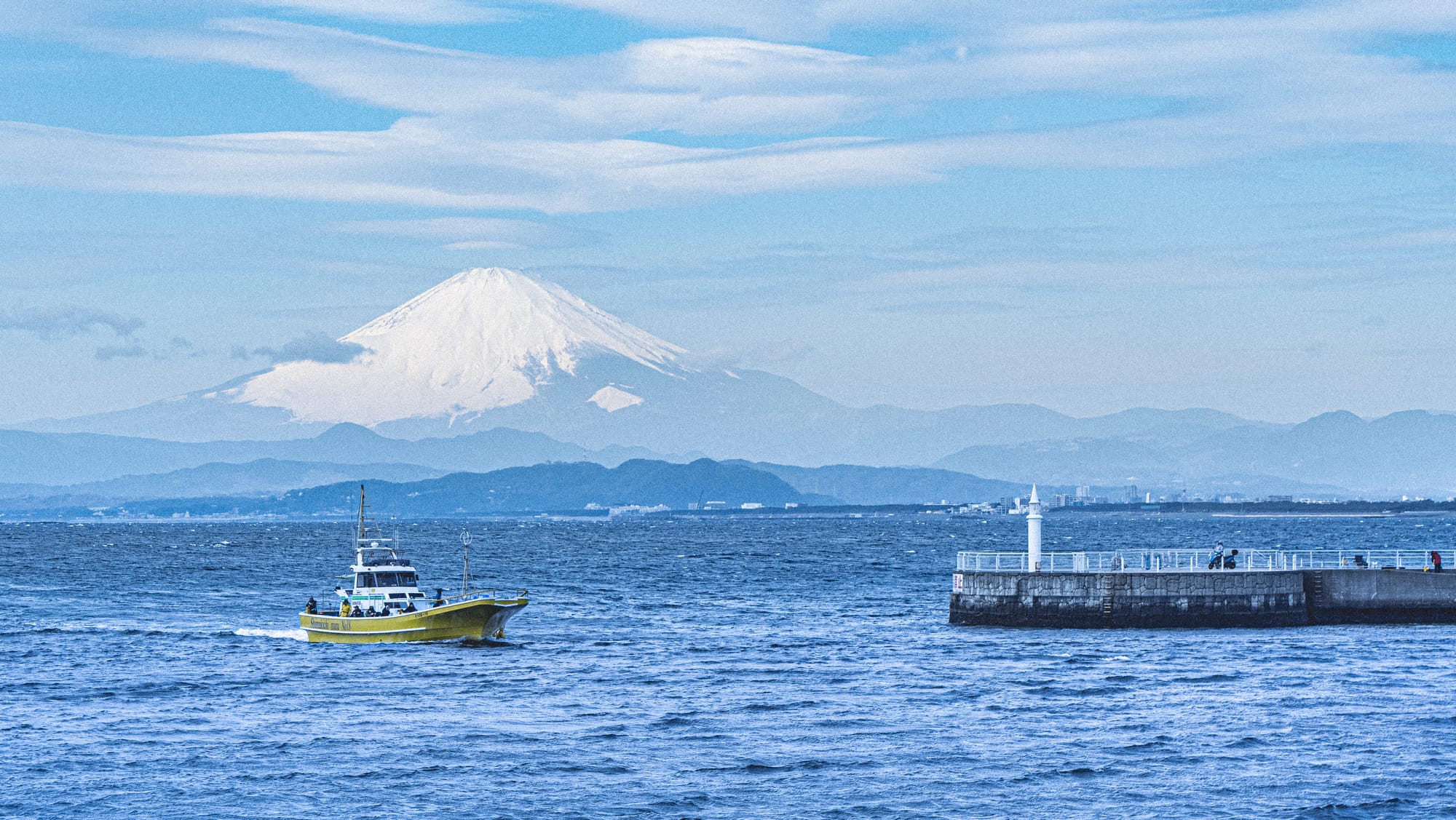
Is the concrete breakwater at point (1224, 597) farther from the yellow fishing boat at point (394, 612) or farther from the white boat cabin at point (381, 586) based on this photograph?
the white boat cabin at point (381, 586)

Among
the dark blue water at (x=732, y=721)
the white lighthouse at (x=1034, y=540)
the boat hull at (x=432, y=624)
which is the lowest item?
the dark blue water at (x=732, y=721)

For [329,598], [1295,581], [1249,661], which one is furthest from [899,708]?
[329,598]

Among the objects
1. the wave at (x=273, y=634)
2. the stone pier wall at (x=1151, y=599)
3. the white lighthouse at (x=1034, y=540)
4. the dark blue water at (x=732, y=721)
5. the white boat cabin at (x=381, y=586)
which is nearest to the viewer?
the dark blue water at (x=732, y=721)

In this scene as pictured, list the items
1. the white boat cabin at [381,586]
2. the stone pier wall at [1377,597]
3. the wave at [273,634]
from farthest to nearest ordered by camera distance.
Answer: the wave at [273,634]
the white boat cabin at [381,586]
the stone pier wall at [1377,597]

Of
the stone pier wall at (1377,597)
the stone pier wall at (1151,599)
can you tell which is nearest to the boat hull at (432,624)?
the stone pier wall at (1151,599)

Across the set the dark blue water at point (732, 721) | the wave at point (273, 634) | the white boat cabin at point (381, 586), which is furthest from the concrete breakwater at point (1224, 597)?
the wave at point (273, 634)

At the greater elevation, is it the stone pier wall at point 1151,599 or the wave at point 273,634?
the stone pier wall at point 1151,599

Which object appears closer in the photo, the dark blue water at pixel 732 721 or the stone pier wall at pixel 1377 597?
the dark blue water at pixel 732 721
